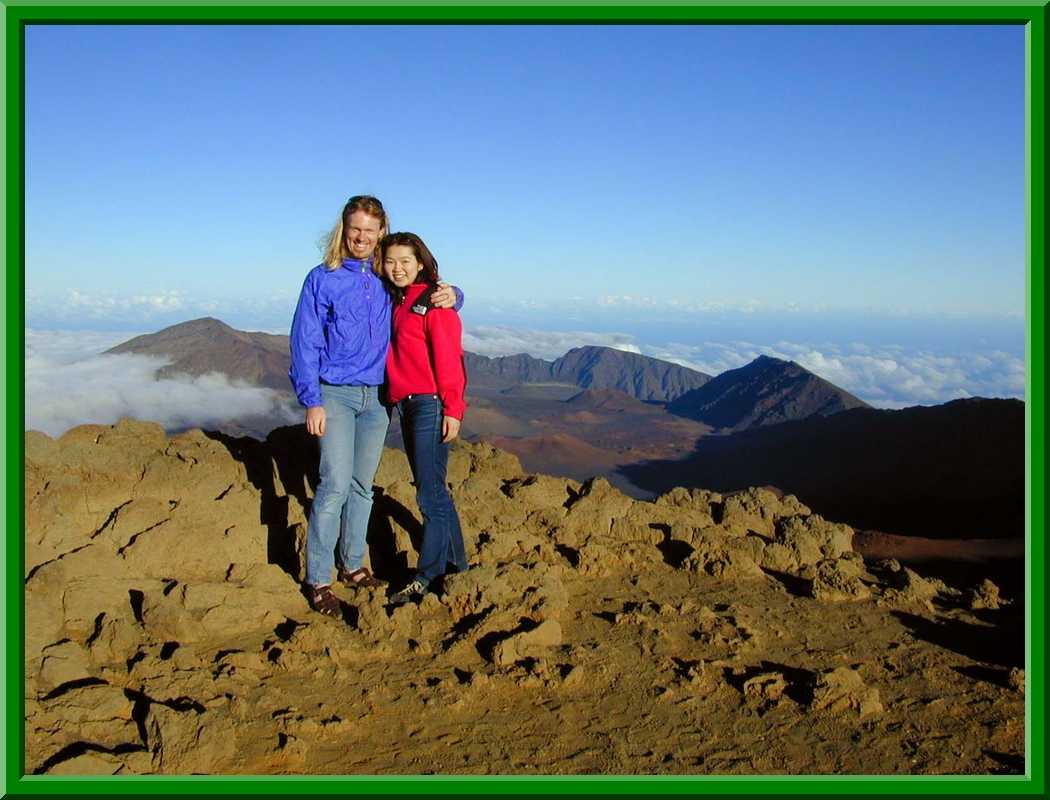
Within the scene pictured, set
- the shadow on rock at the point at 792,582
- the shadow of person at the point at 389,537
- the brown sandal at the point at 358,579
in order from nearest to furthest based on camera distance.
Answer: the brown sandal at the point at 358,579 → the shadow on rock at the point at 792,582 → the shadow of person at the point at 389,537

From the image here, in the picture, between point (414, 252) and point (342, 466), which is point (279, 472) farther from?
point (414, 252)

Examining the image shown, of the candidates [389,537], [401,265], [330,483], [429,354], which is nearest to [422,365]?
[429,354]

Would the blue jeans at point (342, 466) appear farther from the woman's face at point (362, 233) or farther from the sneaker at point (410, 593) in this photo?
the woman's face at point (362, 233)

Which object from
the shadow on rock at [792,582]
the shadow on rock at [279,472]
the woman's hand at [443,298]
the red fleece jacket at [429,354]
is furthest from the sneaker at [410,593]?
the shadow on rock at [792,582]

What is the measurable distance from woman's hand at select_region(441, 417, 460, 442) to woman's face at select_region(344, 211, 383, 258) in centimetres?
93

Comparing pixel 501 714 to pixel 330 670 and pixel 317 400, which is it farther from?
pixel 317 400

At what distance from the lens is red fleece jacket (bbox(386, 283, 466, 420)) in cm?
391

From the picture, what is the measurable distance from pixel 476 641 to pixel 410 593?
565mm

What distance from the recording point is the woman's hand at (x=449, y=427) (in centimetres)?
397

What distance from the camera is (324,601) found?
411 centimetres

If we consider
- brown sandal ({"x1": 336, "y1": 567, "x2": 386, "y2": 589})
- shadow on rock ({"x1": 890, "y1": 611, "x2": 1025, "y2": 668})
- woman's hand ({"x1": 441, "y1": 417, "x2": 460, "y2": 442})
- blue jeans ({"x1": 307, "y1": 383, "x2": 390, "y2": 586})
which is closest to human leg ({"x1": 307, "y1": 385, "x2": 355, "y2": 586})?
blue jeans ({"x1": 307, "y1": 383, "x2": 390, "y2": 586})

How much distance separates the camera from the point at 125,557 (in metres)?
4.39
